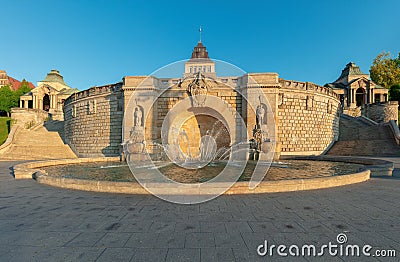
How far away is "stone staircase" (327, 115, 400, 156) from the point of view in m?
20.1

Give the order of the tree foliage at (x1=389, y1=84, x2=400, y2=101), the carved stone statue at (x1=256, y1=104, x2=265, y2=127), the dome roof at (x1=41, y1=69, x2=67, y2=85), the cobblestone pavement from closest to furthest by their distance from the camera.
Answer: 1. the cobblestone pavement
2. the carved stone statue at (x1=256, y1=104, x2=265, y2=127)
3. the tree foliage at (x1=389, y1=84, x2=400, y2=101)
4. the dome roof at (x1=41, y1=69, x2=67, y2=85)

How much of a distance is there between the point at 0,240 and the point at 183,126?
17.4m

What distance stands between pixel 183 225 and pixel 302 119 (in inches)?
789

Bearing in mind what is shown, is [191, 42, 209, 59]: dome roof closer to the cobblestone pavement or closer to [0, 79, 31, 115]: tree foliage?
[0, 79, 31, 115]: tree foliage

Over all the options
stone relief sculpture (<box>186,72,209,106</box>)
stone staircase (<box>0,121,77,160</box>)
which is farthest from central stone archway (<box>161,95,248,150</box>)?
stone staircase (<box>0,121,77,160</box>)

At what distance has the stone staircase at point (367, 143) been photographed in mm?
20125

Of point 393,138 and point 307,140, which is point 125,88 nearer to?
point 307,140

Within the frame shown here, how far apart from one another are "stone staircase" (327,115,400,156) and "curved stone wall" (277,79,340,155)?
5.42 ft

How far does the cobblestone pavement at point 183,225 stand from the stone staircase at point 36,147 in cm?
1791

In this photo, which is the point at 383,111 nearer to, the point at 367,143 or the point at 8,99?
the point at 367,143

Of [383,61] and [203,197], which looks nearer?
[203,197]

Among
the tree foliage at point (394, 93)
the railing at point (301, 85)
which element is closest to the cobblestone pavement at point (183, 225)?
the railing at point (301, 85)

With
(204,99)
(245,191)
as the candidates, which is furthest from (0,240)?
(204,99)

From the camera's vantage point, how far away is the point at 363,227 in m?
3.44
